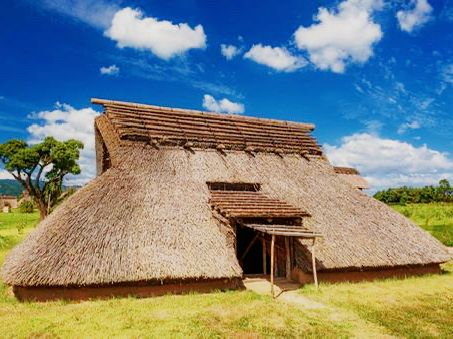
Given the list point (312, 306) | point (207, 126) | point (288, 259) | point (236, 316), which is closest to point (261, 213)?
point (288, 259)

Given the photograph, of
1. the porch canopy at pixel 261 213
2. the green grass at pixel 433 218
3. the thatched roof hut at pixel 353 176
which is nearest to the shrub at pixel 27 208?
the thatched roof hut at pixel 353 176

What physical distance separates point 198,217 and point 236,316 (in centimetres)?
431

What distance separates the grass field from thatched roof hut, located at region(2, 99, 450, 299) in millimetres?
675

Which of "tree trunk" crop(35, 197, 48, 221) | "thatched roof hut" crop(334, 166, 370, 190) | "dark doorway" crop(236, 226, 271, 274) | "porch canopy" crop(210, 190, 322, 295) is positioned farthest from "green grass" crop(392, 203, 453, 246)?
"tree trunk" crop(35, 197, 48, 221)

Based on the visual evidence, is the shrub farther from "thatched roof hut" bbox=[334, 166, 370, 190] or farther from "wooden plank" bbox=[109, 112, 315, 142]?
"wooden plank" bbox=[109, 112, 315, 142]

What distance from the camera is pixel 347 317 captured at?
31.9ft

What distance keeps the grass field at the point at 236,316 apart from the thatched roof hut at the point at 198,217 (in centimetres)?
67

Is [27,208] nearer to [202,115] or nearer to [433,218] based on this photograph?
[202,115]

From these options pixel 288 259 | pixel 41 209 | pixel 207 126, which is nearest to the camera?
pixel 288 259

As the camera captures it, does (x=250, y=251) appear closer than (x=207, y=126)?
Yes

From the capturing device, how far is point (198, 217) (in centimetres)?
1318

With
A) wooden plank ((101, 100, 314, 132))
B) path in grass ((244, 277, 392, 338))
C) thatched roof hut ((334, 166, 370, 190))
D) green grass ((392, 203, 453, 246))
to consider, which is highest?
wooden plank ((101, 100, 314, 132))

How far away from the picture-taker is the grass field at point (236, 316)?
27.9 feet

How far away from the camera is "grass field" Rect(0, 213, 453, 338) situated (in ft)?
27.9
